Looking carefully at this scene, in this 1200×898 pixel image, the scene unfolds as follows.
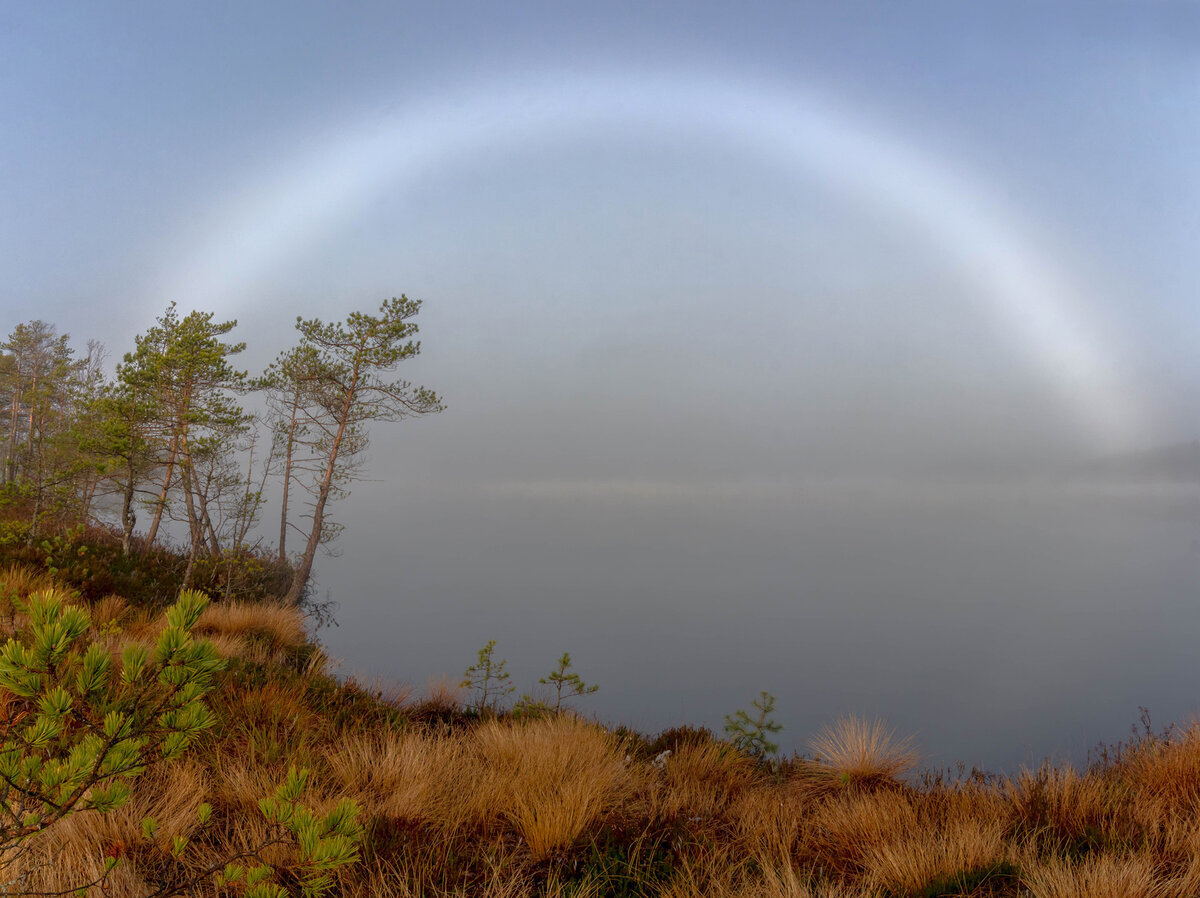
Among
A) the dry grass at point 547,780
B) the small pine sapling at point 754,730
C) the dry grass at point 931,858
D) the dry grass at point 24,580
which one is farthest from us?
the dry grass at point 24,580

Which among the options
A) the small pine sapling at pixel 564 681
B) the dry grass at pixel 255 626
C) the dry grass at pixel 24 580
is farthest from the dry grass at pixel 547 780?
the dry grass at pixel 24 580

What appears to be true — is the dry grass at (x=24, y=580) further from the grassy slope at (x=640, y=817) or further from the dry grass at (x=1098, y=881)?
the dry grass at (x=1098, y=881)

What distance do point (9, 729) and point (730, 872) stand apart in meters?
3.53

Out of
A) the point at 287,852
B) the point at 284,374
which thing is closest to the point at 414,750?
the point at 287,852

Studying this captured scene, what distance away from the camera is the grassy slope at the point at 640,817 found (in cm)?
358

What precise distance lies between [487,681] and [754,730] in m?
3.76

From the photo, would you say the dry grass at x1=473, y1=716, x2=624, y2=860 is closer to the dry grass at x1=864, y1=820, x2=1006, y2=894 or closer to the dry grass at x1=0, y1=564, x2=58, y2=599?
the dry grass at x1=864, y1=820, x2=1006, y2=894

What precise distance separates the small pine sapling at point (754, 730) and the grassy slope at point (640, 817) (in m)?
1.14

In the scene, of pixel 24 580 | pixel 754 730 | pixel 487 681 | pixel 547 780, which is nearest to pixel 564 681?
pixel 487 681

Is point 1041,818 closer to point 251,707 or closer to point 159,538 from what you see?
point 251,707

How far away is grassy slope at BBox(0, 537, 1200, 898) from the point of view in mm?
3580

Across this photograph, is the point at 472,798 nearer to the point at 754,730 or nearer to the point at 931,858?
the point at 931,858

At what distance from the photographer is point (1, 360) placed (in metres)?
31.8

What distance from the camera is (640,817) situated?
4629 mm
